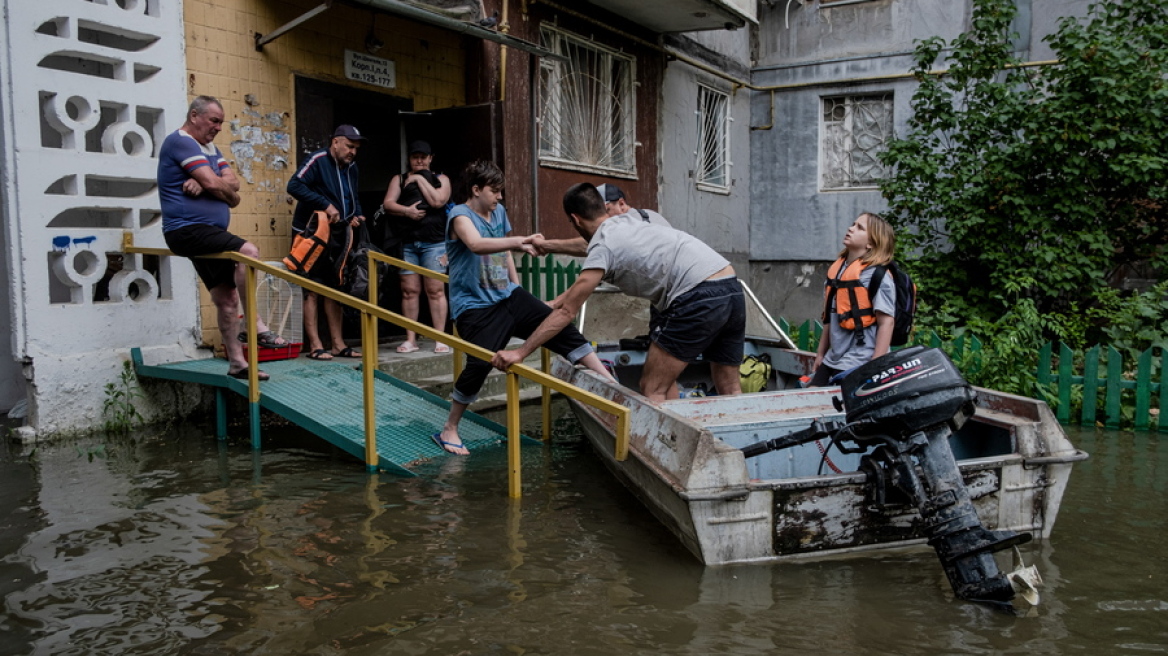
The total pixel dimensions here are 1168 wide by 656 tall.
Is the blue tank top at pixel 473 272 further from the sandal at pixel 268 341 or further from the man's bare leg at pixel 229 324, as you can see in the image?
the man's bare leg at pixel 229 324

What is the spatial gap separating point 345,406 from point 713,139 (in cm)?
978

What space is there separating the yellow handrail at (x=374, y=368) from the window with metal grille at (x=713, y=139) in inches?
353

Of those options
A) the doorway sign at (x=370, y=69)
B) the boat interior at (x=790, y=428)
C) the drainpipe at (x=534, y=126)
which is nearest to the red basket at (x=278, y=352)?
the doorway sign at (x=370, y=69)

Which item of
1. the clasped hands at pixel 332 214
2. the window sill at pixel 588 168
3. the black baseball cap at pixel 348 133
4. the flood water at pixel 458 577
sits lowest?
the flood water at pixel 458 577

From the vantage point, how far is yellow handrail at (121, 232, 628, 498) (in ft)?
14.1

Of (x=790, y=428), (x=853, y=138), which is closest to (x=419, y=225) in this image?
(x=790, y=428)

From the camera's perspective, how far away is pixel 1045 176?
10.9 meters

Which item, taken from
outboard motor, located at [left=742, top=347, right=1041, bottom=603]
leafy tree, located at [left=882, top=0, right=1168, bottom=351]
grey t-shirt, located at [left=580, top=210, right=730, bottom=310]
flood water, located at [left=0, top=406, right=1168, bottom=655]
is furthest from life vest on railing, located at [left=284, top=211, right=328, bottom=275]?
leafy tree, located at [left=882, top=0, right=1168, bottom=351]

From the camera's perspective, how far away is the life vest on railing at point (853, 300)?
523 cm

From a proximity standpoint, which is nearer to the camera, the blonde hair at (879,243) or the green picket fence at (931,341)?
the blonde hair at (879,243)

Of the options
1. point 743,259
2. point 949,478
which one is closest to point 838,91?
point 743,259

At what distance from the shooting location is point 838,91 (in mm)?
14484

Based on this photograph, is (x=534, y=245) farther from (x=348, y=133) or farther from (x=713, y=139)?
(x=713, y=139)

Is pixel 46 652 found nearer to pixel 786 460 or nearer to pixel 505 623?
pixel 505 623
